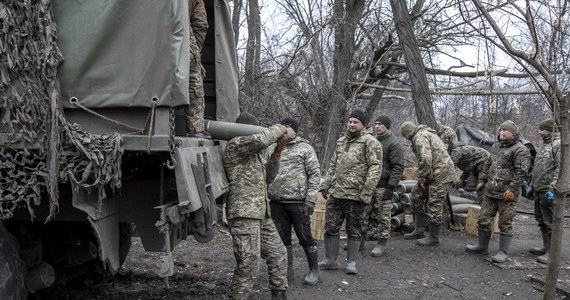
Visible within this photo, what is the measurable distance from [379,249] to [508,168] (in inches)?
81.6

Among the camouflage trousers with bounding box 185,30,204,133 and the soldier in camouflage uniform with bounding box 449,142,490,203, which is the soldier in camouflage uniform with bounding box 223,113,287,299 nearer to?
the camouflage trousers with bounding box 185,30,204,133

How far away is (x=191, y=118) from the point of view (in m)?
3.89

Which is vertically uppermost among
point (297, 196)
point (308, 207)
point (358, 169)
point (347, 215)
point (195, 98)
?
point (195, 98)

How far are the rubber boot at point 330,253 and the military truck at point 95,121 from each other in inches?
112

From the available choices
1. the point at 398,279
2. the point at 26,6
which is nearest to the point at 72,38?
the point at 26,6

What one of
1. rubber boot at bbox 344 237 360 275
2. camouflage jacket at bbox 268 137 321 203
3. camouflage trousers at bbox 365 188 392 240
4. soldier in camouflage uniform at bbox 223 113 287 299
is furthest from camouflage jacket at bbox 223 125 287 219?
camouflage trousers at bbox 365 188 392 240

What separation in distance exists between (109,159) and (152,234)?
1.00 meters

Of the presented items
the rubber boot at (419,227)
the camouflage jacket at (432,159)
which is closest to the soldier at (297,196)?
the camouflage jacket at (432,159)

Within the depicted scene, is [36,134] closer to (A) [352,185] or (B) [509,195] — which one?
(A) [352,185]

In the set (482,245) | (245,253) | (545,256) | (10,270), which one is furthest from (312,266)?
(545,256)

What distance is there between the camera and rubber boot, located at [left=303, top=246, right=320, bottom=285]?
5.61 meters

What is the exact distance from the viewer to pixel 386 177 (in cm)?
726

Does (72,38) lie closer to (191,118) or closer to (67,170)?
(67,170)

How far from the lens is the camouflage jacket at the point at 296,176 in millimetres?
5508
